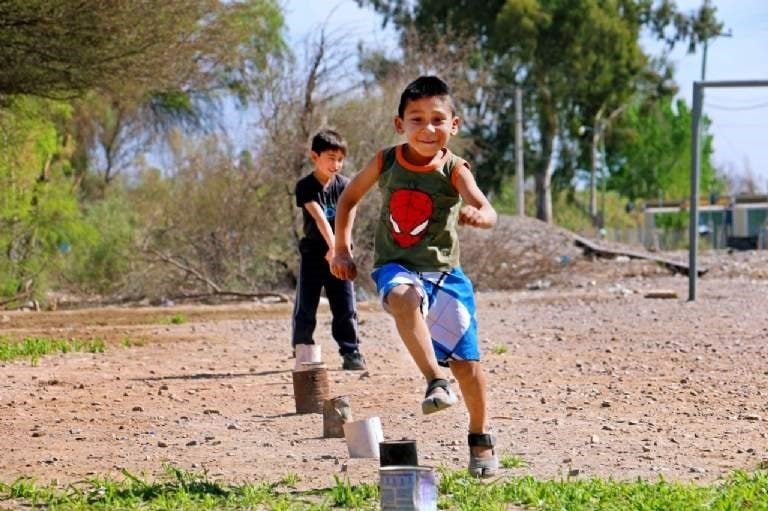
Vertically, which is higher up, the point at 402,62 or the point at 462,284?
the point at 402,62

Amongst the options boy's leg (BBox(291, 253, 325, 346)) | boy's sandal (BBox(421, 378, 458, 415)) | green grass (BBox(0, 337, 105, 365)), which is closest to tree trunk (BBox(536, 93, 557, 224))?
green grass (BBox(0, 337, 105, 365))

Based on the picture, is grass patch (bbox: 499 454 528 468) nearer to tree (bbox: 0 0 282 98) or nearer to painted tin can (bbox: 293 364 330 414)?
painted tin can (bbox: 293 364 330 414)

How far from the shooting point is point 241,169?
26250mm

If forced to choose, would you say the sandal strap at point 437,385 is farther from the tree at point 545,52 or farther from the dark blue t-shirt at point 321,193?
the tree at point 545,52

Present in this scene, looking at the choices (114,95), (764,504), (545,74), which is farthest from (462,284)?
(545,74)

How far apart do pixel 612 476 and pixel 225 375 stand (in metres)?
5.62

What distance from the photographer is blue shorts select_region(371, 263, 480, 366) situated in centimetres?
682

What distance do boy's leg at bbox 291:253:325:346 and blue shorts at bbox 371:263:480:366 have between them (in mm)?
4622

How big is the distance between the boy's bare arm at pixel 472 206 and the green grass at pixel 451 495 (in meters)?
1.14

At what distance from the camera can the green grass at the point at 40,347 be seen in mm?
13605

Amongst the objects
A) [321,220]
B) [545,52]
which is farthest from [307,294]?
[545,52]

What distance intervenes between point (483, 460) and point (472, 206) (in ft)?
3.79

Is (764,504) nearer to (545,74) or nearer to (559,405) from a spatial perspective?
(559,405)

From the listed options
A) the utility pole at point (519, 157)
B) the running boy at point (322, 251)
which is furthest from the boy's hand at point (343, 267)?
the utility pole at point (519, 157)
